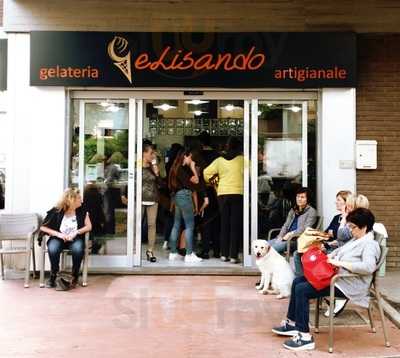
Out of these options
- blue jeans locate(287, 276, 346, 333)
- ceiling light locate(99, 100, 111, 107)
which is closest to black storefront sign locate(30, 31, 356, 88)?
ceiling light locate(99, 100, 111, 107)

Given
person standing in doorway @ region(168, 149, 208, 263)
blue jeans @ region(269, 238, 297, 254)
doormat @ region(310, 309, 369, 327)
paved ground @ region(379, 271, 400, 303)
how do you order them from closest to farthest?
doormat @ region(310, 309, 369, 327) → paved ground @ region(379, 271, 400, 303) → blue jeans @ region(269, 238, 297, 254) → person standing in doorway @ region(168, 149, 208, 263)

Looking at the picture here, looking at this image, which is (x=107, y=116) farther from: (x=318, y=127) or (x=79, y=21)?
(x=318, y=127)

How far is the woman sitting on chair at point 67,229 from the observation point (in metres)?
7.31

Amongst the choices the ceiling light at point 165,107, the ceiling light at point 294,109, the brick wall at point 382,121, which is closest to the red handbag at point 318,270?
the brick wall at point 382,121

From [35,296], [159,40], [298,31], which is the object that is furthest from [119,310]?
[298,31]

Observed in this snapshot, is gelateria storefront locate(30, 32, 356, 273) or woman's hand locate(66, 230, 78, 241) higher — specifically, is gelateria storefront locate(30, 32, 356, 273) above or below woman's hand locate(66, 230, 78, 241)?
above

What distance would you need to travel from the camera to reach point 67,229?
24.5 feet

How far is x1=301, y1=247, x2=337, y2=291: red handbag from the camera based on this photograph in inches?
196

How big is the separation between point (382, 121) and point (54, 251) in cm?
505

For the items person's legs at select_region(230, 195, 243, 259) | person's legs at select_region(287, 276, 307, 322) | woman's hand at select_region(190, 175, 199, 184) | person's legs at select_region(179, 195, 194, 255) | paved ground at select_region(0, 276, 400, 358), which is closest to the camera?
paved ground at select_region(0, 276, 400, 358)

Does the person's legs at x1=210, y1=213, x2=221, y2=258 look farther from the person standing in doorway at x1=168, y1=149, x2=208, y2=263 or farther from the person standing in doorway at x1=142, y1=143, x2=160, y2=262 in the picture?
the person standing in doorway at x1=142, y1=143, x2=160, y2=262

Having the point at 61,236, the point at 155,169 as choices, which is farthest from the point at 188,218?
the point at 61,236

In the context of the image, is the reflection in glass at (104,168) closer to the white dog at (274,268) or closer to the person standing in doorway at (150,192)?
the person standing in doorway at (150,192)

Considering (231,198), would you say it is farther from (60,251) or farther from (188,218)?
(60,251)
